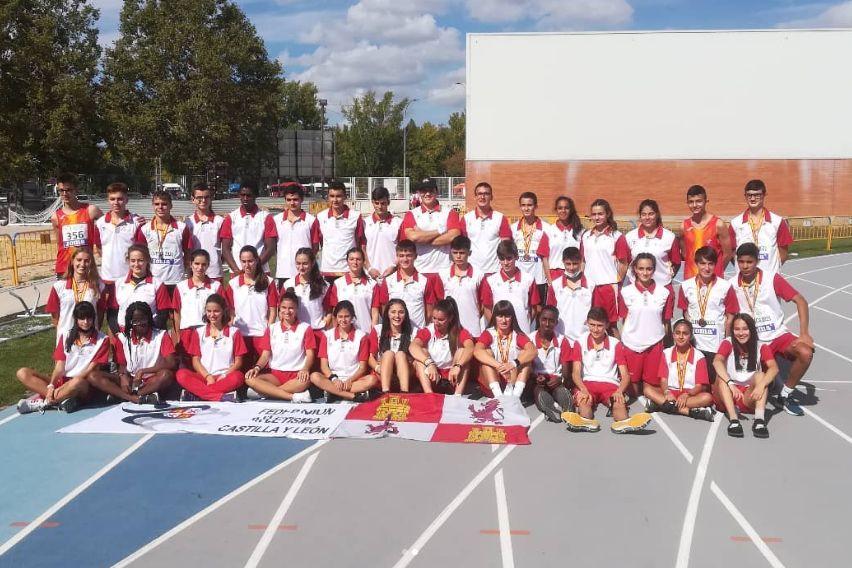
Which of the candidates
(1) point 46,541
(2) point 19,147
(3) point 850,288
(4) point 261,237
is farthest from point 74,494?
(2) point 19,147

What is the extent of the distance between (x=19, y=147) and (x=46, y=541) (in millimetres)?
30824

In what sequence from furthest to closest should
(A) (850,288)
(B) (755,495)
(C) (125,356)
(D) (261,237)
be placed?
(A) (850,288) < (D) (261,237) < (C) (125,356) < (B) (755,495)

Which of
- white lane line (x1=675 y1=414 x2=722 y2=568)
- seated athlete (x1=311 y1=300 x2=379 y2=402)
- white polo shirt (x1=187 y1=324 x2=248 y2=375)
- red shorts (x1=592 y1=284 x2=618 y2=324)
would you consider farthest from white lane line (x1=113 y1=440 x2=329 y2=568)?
red shorts (x1=592 y1=284 x2=618 y2=324)

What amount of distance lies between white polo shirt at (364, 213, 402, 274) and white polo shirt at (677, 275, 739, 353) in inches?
118

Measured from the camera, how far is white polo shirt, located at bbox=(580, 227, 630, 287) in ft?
23.2

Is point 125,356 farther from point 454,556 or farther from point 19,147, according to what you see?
point 19,147

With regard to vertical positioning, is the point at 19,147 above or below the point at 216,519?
above

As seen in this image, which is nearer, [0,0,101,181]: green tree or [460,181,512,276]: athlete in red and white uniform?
[460,181,512,276]: athlete in red and white uniform

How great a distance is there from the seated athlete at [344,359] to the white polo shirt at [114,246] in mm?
2239

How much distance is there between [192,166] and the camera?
98.7ft

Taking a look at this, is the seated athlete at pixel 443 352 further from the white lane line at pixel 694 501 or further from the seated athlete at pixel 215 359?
the white lane line at pixel 694 501

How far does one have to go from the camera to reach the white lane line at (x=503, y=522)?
3806 mm

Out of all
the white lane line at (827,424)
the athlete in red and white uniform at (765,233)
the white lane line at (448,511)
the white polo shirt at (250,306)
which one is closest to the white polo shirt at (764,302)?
the athlete in red and white uniform at (765,233)

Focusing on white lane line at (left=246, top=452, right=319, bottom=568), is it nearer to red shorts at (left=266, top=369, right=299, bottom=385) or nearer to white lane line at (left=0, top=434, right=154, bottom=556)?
white lane line at (left=0, top=434, right=154, bottom=556)
